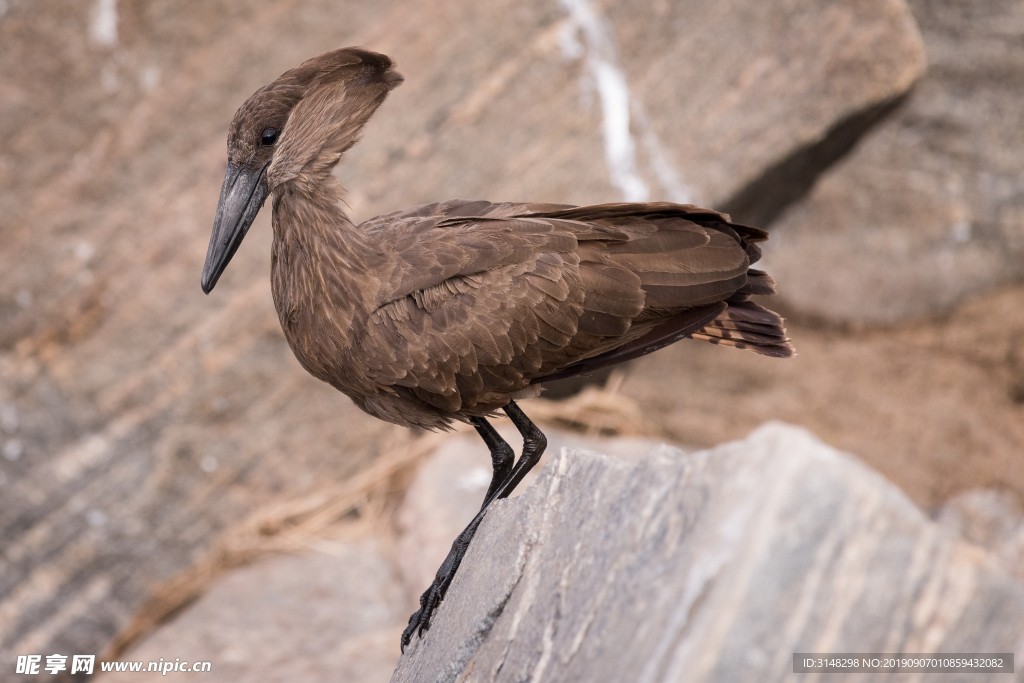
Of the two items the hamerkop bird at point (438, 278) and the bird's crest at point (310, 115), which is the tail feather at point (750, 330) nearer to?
the hamerkop bird at point (438, 278)

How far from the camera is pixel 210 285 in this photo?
7.17 feet

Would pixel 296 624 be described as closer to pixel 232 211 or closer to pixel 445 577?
pixel 445 577

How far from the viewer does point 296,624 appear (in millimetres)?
3564

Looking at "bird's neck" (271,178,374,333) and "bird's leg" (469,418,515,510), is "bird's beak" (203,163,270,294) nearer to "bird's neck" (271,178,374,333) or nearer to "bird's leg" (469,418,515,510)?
"bird's neck" (271,178,374,333)

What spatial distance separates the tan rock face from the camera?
3.66 metres

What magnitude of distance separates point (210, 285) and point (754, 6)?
2.93 m

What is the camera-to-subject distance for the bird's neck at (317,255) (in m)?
2.22

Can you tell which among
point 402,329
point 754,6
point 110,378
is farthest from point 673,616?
point 754,6

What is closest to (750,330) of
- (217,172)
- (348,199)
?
(348,199)

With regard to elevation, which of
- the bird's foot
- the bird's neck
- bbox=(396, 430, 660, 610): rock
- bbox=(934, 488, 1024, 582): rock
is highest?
the bird's neck

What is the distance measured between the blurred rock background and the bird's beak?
1.65m

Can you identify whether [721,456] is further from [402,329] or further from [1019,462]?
[1019,462]

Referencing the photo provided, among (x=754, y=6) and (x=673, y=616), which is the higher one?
(x=673, y=616)

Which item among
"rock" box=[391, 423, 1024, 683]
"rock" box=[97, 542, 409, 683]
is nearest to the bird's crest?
"rock" box=[391, 423, 1024, 683]
